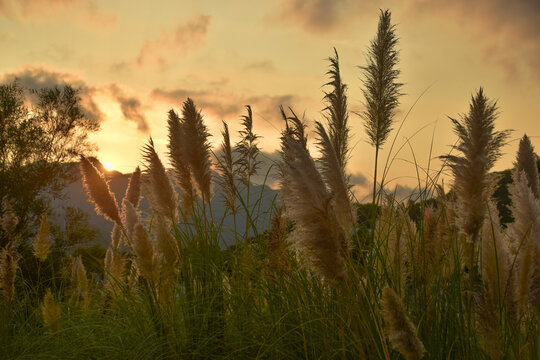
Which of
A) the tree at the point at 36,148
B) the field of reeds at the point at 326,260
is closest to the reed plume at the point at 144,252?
the field of reeds at the point at 326,260

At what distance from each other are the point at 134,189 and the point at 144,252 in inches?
78.3

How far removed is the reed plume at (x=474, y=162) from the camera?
229cm

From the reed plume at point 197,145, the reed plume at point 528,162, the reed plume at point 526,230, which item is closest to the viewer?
the reed plume at point 526,230

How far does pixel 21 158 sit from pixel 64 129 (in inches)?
114

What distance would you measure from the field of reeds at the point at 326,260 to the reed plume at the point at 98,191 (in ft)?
0.04

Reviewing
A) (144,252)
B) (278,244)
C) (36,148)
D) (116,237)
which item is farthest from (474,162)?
(36,148)

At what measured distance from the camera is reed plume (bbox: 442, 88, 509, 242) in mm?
2285

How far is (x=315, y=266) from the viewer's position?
1.93 meters

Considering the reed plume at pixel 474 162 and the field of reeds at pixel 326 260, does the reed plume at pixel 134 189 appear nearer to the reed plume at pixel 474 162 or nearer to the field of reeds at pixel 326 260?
the field of reeds at pixel 326 260

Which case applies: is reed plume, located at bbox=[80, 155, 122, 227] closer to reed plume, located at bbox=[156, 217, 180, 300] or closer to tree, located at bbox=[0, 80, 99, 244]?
reed plume, located at bbox=[156, 217, 180, 300]

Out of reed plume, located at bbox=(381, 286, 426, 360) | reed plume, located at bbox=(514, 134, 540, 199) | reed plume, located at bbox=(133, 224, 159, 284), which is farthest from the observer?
reed plume, located at bbox=(514, 134, 540, 199)

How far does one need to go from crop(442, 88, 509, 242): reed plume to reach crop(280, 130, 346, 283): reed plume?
2.69 feet

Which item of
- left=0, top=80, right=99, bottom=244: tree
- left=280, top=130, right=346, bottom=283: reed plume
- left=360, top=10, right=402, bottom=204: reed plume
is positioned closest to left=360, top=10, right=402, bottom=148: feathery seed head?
left=360, top=10, right=402, bottom=204: reed plume

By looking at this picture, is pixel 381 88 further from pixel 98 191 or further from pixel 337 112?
pixel 98 191
